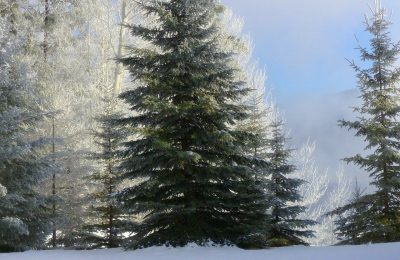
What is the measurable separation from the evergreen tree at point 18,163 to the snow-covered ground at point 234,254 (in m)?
1.87

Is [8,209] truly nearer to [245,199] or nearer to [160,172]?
[160,172]

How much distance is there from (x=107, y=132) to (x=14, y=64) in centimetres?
309

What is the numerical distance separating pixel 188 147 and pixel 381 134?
5106mm

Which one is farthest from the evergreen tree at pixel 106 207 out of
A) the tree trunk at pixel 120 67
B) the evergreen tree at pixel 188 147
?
the tree trunk at pixel 120 67

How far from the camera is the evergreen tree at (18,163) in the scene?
30.0 feet

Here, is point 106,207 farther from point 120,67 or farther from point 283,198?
point 120,67

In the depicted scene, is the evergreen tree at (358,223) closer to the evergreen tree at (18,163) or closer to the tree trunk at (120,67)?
the evergreen tree at (18,163)

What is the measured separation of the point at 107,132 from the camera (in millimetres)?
11906

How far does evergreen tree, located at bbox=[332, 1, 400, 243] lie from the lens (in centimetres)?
1025

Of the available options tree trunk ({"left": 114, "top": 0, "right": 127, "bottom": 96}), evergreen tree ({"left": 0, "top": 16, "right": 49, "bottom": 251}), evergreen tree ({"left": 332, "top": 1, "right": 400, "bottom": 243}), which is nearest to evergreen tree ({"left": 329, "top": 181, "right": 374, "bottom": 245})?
evergreen tree ({"left": 332, "top": 1, "right": 400, "bottom": 243})

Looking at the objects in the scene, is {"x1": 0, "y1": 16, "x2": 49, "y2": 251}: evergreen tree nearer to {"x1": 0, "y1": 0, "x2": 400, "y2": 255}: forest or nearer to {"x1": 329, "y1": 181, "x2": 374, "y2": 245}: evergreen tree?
{"x1": 0, "y1": 0, "x2": 400, "y2": 255}: forest

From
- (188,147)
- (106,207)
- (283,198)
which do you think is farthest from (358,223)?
(106,207)

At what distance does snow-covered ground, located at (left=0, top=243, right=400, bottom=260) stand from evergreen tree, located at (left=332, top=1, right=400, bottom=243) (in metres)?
3.03

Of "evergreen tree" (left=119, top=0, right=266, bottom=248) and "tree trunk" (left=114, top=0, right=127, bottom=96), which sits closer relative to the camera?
"evergreen tree" (left=119, top=0, right=266, bottom=248)
